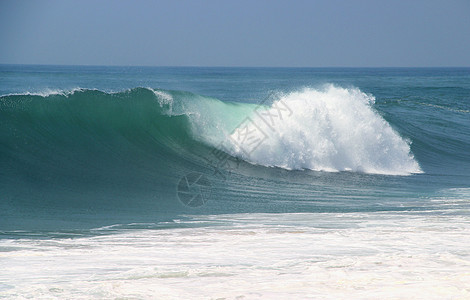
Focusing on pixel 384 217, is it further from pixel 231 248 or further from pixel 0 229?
pixel 0 229

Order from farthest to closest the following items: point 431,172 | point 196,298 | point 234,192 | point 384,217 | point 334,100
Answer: point 334,100 < point 431,172 < point 234,192 < point 384,217 < point 196,298

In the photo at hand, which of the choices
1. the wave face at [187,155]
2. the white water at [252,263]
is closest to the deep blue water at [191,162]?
the wave face at [187,155]

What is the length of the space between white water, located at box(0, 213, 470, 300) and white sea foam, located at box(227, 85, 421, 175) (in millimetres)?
4571

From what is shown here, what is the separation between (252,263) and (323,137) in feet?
22.6

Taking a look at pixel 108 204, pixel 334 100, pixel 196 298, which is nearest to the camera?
pixel 196 298

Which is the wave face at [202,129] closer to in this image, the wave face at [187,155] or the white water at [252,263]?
the wave face at [187,155]

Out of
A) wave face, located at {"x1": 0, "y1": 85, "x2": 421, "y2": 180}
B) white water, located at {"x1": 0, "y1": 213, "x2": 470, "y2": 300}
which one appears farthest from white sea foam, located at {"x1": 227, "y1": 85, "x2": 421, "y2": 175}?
white water, located at {"x1": 0, "y1": 213, "x2": 470, "y2": 300}

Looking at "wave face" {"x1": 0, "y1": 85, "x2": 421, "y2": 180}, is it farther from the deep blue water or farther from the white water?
the white water

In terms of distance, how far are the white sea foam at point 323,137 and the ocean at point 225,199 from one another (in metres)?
0.04

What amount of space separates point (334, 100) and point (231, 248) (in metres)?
8.06

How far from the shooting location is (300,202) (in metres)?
7.71

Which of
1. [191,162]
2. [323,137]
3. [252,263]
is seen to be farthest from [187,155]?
[252,263]

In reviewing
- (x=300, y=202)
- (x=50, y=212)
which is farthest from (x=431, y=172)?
(x=50, y=212)

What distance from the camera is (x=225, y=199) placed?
306 inches
